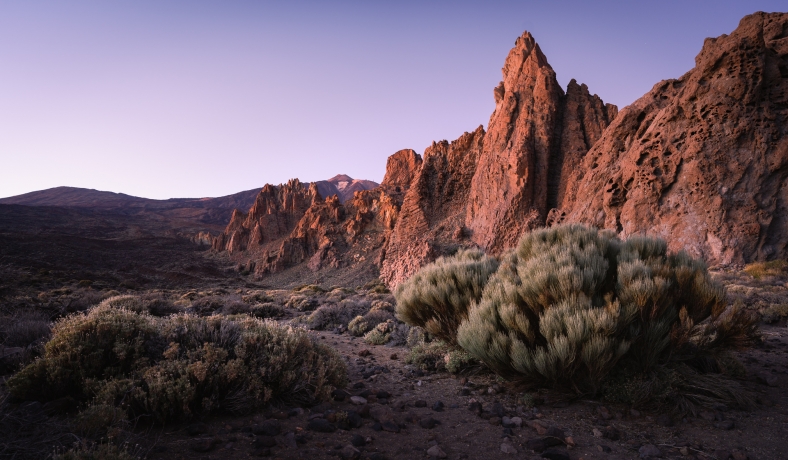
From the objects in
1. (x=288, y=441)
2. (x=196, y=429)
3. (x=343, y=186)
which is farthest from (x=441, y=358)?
(x=343, y=186)

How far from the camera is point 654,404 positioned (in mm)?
4539

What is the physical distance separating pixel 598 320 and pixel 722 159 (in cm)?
1885

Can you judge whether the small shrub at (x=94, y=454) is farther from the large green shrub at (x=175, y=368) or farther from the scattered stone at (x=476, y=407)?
the scattered stone at (x=476, y=407)

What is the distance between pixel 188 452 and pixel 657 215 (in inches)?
857

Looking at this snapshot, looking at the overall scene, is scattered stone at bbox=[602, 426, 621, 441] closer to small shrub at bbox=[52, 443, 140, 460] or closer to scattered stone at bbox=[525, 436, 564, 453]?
scattered stone at bbox=[525, 436, 564, 453]

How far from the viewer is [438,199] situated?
3353cm

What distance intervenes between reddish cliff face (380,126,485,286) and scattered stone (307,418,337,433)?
24894 millimetres

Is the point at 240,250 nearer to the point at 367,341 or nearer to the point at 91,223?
the point at 91,223

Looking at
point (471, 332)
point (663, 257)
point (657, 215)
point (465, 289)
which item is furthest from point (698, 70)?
point (471, 332)

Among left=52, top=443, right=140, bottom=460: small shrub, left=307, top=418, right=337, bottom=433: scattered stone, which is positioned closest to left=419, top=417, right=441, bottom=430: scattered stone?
left=307, top=418, right=337, bottom=433: scattered stone

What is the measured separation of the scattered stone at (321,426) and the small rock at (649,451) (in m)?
3.03

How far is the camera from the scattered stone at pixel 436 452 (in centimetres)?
364

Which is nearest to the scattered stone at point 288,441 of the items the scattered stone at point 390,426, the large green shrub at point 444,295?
the scattered stone at point 390,426

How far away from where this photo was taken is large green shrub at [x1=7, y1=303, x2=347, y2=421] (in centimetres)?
384
